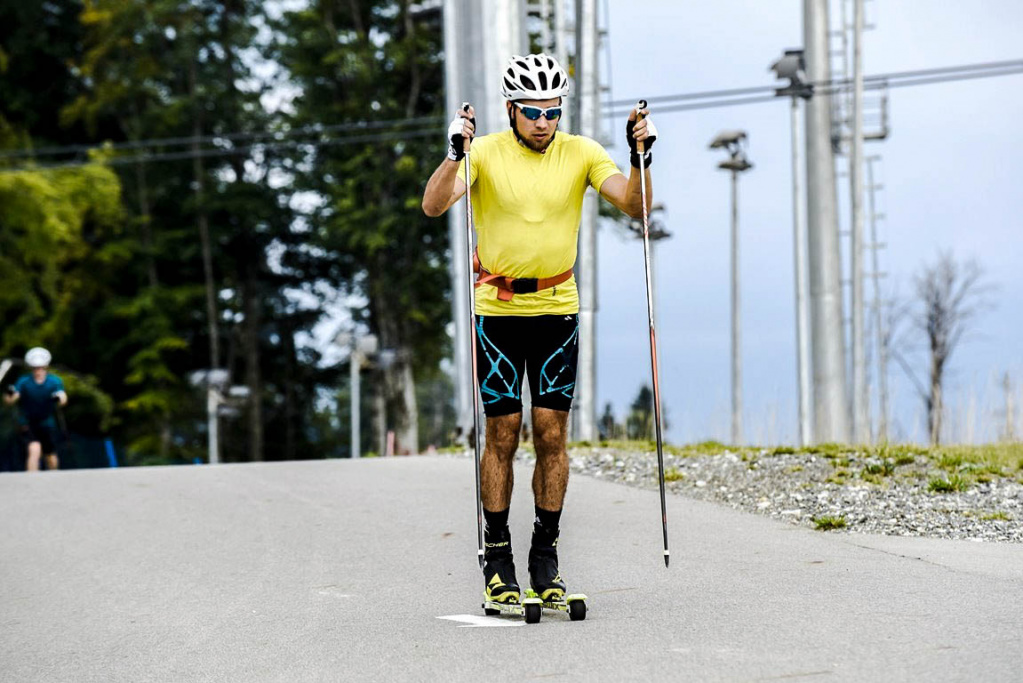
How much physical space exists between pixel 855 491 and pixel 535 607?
3919mm

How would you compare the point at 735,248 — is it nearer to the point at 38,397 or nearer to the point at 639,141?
the point at 38,397

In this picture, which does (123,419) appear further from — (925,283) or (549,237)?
(549,237)

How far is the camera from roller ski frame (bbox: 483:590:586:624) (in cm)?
595

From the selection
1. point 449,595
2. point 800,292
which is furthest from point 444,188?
point 800,292

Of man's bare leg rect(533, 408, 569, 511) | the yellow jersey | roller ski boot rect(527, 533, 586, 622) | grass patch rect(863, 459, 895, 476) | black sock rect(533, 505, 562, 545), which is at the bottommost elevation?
roller ski boot rect(527, 533, 586, 622)

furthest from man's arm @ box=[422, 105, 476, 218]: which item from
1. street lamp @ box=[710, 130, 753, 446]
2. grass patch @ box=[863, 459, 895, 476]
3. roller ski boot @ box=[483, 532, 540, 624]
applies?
street lamp @ box=[710, 130, 753, 446]

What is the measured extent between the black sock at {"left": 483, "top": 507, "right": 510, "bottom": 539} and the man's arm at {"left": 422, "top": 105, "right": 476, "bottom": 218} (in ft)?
4.28

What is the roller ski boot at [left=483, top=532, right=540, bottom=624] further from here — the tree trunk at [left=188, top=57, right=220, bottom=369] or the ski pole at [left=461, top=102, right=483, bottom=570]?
the tree trunk at [left=188, top=57, right=220, bottom=369]

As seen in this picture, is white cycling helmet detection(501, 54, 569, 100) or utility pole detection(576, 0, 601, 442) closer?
white cycling helmet detection(501, 54, 569, 100)

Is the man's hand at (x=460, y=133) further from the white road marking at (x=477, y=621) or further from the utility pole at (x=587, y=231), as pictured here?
the utility pole at (x=587, y=231)

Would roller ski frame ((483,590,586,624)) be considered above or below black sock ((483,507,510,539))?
below

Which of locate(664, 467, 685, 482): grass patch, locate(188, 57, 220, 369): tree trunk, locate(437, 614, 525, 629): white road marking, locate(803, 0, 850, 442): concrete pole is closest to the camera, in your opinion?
locate(437, 614, 525, 629): white road marking

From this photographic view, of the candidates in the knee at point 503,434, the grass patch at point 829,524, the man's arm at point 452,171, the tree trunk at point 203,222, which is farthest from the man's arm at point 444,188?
the tree trunk at point 203,222

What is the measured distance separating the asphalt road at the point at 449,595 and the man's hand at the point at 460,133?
1.94m
